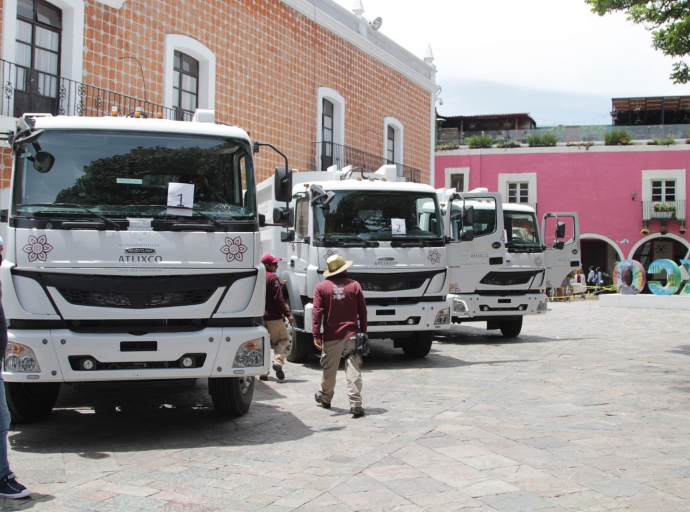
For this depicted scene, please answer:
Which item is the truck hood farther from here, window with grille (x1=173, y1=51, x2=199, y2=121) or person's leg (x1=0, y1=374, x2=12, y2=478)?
window with grille (x1=173, y1=51, x2=199, y2=121)

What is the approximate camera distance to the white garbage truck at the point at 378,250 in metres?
11.4

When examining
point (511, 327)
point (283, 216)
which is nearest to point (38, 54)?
point (283, 216)

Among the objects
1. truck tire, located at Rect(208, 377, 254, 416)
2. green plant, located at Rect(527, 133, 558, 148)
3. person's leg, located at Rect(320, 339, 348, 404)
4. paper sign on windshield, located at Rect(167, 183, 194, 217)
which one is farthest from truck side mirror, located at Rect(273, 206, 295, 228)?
green plant, located at Rect(527, 133, 558, 148)

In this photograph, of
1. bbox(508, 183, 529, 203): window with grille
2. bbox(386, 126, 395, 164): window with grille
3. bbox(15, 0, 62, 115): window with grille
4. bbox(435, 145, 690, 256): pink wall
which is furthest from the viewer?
bbox(508, 183, 529, 203): window with grille

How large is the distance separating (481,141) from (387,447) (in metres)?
35.9

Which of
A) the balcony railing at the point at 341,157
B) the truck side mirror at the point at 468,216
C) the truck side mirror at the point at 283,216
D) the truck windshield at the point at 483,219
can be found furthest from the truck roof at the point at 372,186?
the balcony railing at the point at 341,157

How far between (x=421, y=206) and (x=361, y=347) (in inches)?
159

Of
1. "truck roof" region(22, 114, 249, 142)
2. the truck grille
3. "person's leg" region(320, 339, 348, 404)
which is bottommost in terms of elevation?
"person's leg" region(320, 339, 348, 404)

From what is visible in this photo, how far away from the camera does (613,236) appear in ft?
131

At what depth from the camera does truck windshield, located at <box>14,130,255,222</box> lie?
23.0ft

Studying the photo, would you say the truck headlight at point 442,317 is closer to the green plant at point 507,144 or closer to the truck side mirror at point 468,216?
the truck side mirror at point 468,216

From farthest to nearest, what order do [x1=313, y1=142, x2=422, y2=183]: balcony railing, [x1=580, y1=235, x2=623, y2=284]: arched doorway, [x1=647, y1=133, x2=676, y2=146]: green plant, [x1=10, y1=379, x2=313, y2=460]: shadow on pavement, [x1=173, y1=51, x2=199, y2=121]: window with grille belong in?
[x1=580, y1=235, x2=623, y2=284]: arched doorway
[x1=647, y1=133, x2=676, y2=146]: green plant
[x1=313, y1=142, x2=422, y2=183]: balcony railing
[x1=173, y1=51, x2=199, y2=121]: window with grille
[x1=10, y1=379, x2=313, y2=460]: shadow on pavement

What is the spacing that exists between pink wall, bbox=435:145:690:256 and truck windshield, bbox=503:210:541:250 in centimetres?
2421

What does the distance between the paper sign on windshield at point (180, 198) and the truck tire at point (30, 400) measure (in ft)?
6.45
